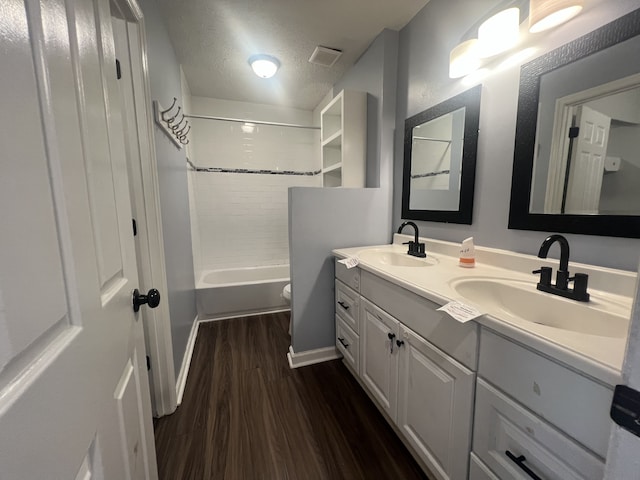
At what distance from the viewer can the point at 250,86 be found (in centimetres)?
272

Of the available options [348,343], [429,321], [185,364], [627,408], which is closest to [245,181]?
[185,364]

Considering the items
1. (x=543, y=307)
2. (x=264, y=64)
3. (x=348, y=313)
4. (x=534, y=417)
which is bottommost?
(x=348, y=313)

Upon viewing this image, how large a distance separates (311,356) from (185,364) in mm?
909

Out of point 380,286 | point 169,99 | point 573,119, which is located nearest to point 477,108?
point 573,119

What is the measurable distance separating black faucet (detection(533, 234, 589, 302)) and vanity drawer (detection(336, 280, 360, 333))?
2.88 feet

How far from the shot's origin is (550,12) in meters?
1.00

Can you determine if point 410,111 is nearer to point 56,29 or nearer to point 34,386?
point 56,29

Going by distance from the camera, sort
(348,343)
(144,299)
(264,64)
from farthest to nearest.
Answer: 1. (264,64)
2. (348,343)
3. (144,299)

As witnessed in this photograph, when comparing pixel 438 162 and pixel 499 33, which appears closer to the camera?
pixel 499 33

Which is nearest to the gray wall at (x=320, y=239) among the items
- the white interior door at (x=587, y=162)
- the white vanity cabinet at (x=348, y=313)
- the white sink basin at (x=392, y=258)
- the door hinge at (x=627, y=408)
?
the white vanity cabinet at (x=348, y=313)

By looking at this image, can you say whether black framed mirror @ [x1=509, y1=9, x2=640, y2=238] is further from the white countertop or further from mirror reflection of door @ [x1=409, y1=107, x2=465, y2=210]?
mirror reflection of door @ [x1=409, y1=107, x2=465, y2=210]

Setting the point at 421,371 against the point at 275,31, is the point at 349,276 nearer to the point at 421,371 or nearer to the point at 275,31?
the point at 421,371

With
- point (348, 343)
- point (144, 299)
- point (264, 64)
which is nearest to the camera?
point (144, 299)

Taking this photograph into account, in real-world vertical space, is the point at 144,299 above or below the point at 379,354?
above
